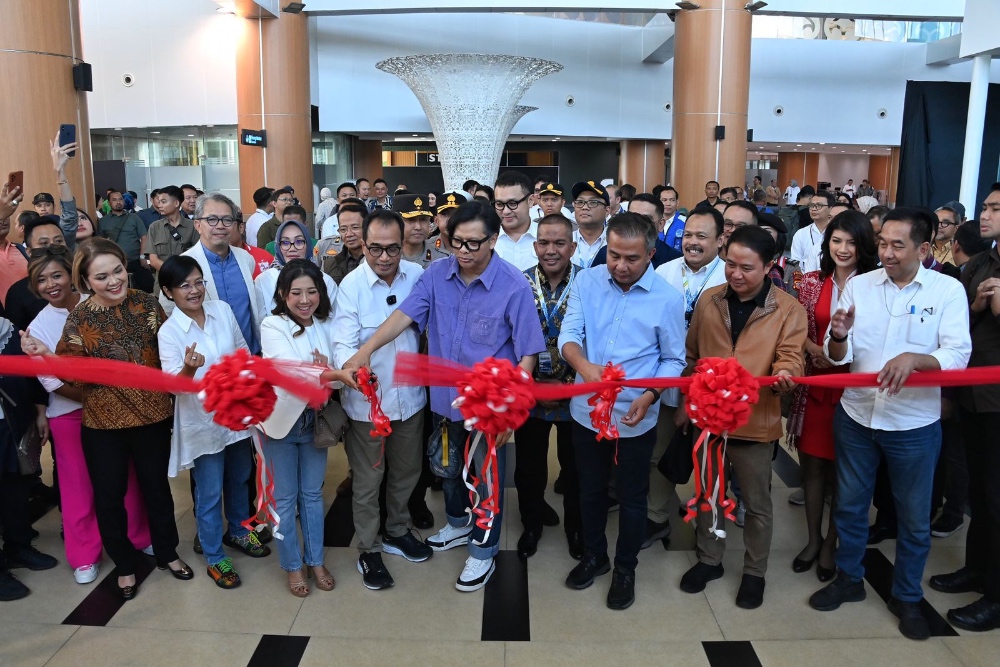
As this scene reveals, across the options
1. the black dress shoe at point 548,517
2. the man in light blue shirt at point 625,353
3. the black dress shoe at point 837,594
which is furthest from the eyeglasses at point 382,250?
the black dress shoe at point 837,594

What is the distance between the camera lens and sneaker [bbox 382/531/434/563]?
11.6ft

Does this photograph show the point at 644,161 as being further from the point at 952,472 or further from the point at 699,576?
the point at 699,576

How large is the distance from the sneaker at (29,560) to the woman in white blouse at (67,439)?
152 mm

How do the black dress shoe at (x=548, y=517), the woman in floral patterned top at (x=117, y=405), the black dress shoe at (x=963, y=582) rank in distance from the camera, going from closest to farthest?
1. the woman in floral patterned top at (x=117, y=405)
2. the black dress shoe at (x=963, y=582)
3. the black dress shoe at (x=548, y=517)

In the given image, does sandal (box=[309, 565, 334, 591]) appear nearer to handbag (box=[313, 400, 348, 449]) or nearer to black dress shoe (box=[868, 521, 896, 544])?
handbag (box=[313, 400, 348, 449])

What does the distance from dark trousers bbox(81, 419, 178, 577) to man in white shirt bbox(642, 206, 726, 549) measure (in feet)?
7.28

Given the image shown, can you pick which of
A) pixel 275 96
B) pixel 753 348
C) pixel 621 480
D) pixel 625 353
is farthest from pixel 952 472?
pixel 275 96

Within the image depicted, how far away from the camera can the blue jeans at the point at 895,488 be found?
9.40ft

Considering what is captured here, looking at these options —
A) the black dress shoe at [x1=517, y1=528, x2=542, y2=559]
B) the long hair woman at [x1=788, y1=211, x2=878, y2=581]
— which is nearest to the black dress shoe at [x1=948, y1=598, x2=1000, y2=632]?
the long hair woman at [x1=788, y1=211, x2=878, y2=581]

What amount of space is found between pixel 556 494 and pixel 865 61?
17.6m

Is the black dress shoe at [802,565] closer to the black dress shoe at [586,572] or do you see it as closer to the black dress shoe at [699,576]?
the black dress shoe at [699,576]

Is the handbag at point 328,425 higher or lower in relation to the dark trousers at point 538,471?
higher

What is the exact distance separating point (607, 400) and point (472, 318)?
701 millimetres

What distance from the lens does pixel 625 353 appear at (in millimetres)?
3000
